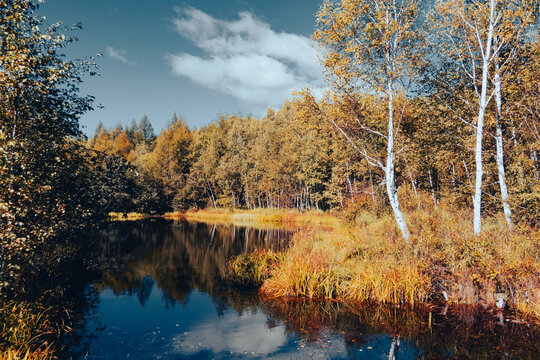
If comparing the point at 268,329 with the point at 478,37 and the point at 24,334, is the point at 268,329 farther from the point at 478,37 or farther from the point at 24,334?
the point at 478,37

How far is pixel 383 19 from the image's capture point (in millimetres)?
14500

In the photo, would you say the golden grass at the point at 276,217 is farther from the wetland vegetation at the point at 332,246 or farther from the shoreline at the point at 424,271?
the shoreline at the point at 424,271

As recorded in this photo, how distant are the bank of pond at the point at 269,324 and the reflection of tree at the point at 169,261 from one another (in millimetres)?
165

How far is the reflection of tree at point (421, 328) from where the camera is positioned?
8.40 metres

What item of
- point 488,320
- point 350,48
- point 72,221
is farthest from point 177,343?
point 350,48

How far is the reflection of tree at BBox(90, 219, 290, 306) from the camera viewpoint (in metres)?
15.4

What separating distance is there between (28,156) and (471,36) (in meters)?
17.6

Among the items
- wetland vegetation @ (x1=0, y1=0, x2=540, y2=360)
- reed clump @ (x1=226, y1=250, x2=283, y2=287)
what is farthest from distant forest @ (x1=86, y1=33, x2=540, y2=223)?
reed clump @ (x1=226, y1=250, x2=283, y2=287)

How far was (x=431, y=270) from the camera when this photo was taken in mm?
11641

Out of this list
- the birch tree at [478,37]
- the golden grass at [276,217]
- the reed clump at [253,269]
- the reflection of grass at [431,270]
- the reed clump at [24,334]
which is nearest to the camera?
the reed clump at [24,334]

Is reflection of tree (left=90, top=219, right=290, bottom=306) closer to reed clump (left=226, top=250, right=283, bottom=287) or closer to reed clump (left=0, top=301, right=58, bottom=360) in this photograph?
reed clump (left=226, top=250, right=283, bottom=287)

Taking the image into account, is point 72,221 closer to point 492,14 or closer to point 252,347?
point 252,347

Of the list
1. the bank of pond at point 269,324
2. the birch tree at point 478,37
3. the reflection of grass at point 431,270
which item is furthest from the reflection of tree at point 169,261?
the birch tree at point 478,37

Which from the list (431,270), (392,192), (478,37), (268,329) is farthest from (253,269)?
(478,37)
